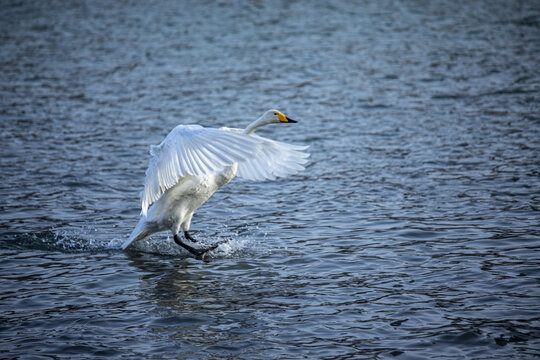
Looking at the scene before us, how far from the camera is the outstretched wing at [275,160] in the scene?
9.00m

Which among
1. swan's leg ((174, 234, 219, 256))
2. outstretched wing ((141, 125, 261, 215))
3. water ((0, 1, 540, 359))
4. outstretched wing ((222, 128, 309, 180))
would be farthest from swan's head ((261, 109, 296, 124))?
swan's leg ((174, 234, 219, 256))

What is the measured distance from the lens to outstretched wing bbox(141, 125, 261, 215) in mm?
8039

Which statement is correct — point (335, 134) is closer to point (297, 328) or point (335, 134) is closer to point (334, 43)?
point (297, 328)

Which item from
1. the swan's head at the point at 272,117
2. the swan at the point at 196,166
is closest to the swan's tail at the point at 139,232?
the swan at the point at 196,166

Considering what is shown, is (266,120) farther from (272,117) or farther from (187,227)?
(187,227)

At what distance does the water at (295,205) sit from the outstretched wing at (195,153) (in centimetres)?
137

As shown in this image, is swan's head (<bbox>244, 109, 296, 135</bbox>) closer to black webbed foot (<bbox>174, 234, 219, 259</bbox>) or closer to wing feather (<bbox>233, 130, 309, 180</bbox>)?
wing feather (<bbox>233, 130, 309, 180</bbox>)

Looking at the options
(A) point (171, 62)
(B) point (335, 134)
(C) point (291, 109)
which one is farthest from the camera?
(A) point (171, 62)

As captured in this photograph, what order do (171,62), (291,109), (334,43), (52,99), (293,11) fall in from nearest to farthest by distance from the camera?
(291,109)
(52,99)
(171,62)
(334,43)
(293,11)

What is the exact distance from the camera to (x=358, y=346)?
6.64m

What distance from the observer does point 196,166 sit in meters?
8.10

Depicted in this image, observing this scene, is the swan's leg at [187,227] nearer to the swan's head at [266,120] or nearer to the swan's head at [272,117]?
the swan's head at [266,120]

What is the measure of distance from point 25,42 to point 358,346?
22.8m

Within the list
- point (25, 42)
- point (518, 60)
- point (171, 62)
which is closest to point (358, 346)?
point (518, 60)
